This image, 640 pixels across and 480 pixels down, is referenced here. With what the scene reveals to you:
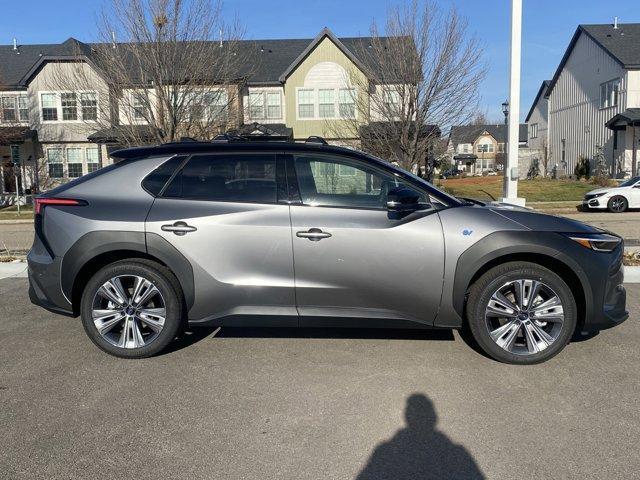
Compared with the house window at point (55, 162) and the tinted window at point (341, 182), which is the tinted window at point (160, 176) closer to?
the tinted window at point (341, 182)

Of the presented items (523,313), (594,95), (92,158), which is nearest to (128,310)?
(523,313)

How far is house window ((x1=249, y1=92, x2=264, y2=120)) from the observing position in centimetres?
2276

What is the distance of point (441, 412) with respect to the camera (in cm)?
343

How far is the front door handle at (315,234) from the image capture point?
404 cm

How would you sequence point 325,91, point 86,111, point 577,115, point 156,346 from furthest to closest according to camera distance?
point 577,115 → point 325,91 → point 86,111 → point 156,346

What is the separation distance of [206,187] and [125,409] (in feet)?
5.93

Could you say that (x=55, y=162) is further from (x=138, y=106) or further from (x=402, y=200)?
(x=402, y=200)

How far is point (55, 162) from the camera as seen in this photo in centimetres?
2738

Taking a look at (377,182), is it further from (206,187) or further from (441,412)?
(441,412)

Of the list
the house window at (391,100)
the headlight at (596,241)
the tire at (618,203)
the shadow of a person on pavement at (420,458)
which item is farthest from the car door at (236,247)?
the tire at (618,203)

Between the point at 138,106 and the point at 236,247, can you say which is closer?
the point at 236,247

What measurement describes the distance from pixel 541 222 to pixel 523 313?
2.40 feet

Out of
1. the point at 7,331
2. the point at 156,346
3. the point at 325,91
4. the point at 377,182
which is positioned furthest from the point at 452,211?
the point at 325,91

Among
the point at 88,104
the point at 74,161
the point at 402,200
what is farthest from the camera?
the point at 74,161
